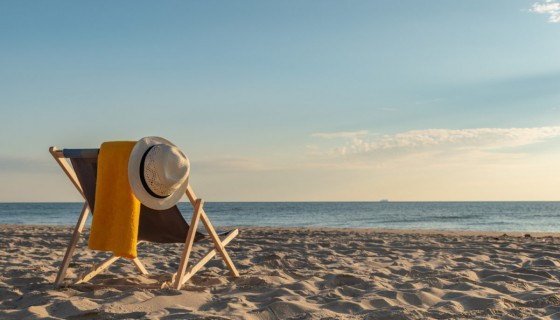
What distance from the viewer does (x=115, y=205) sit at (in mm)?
3551

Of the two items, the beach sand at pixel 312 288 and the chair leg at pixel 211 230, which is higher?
the chair leg at pixel 211 230

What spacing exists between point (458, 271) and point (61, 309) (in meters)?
3.22

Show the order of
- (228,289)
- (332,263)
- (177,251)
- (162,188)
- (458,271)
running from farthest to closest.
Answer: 1. (177,251)
2. (332,263)
3. (458,271)
4. (228,289)
5. (162,188)

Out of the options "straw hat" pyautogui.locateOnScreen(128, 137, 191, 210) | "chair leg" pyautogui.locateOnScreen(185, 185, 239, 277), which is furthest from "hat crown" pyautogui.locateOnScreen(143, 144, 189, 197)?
"chair leg" pyautogui.locateOnScreen(185, 185, 239, 277)

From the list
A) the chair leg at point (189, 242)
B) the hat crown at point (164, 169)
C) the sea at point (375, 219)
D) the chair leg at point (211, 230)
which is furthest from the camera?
the sea at point (375, 219)

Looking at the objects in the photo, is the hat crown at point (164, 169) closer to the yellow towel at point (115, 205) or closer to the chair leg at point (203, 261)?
the yellow towel at point (115, 205)

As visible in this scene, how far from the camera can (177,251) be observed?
6430 millimetres

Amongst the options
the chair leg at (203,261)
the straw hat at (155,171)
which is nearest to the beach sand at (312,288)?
the chair leg at (203,261)

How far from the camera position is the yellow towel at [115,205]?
11.6ft

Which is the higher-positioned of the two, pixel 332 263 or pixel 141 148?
pixel 141 148

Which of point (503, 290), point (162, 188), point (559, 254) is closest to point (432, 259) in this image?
point (559, 254)

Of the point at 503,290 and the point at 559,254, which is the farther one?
the point at 559,254

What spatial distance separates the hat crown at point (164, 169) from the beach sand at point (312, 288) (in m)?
0.72

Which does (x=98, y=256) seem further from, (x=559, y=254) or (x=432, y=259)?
(x=559, y=254)
